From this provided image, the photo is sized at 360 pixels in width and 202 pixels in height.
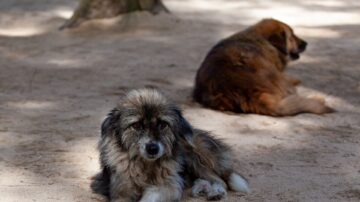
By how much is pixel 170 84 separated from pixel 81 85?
1.05 metres

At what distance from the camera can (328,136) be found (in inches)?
267

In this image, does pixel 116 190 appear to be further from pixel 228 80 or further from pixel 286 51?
pixel 286 51

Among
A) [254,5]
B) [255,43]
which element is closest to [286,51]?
[255,43]

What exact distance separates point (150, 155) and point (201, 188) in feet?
1.81

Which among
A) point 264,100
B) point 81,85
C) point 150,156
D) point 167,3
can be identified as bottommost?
point 167,3

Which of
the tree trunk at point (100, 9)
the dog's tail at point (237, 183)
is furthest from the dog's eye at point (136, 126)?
the tree trunk at point (100, 9)

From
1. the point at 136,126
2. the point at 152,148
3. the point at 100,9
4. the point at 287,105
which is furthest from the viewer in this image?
the point at 100,9

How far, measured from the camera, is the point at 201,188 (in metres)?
5.12

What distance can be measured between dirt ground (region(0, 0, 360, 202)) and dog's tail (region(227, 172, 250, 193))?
7 cm

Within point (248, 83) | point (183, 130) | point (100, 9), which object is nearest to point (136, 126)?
point (183, 130)

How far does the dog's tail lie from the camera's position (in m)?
5.23

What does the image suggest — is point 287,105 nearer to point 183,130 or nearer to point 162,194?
point 183,130

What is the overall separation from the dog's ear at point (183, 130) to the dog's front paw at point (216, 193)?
363 mm

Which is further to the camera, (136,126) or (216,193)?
(216,193)
